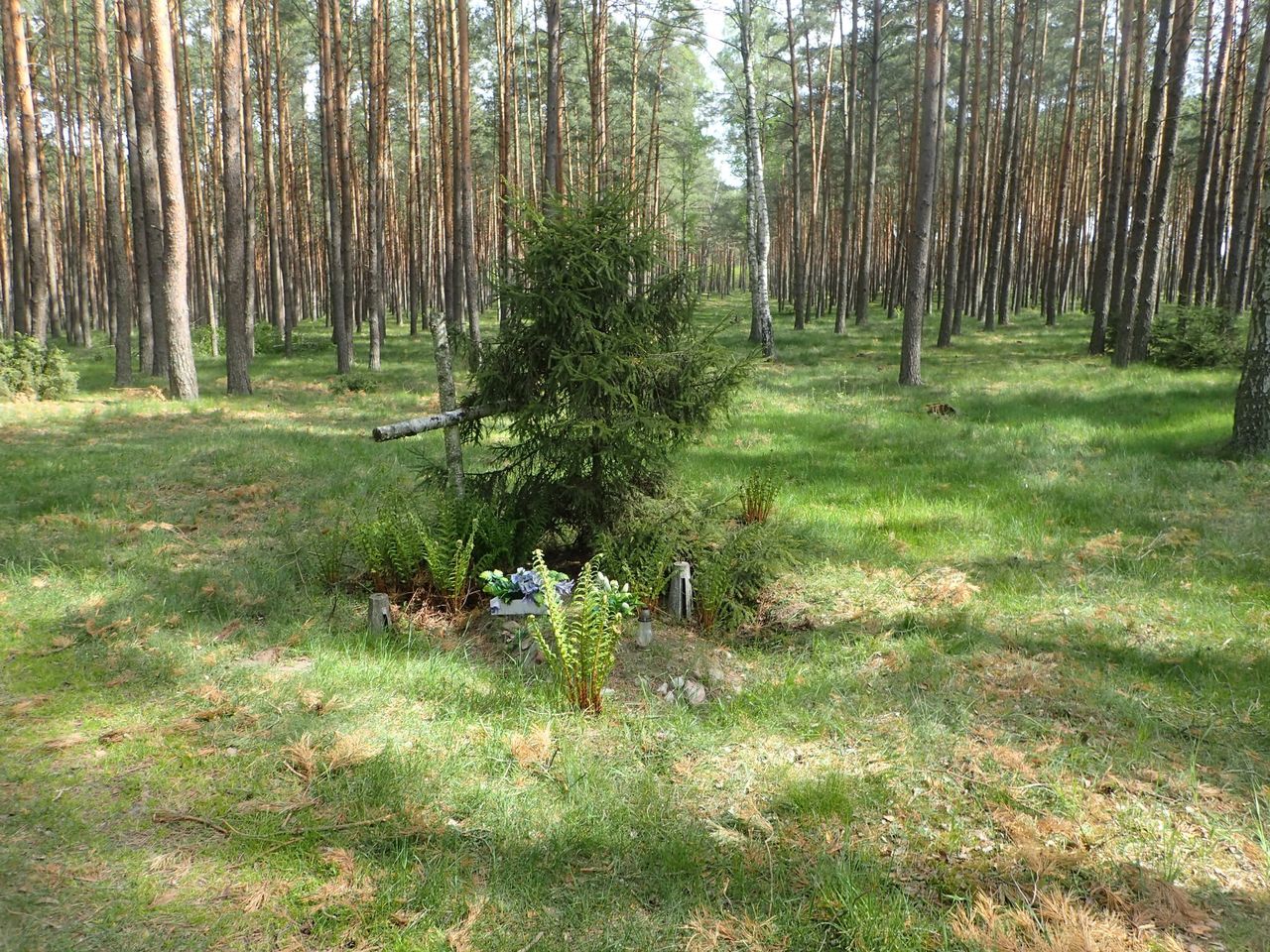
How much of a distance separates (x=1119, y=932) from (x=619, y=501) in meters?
3.71

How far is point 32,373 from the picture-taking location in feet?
45.3

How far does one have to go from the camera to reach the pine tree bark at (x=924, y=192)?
13219 mm

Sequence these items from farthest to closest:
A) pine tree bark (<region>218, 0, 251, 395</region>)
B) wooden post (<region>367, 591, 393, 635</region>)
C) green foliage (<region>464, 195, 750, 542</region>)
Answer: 1. pine tree bark (<region>218, 0, 251, 395</region>)
2. green foliage (<region>464, 195, 750, 542</region>)
3. wooden post (<region>367, 591, 393, 635</region>)

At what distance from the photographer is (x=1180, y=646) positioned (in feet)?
14.8

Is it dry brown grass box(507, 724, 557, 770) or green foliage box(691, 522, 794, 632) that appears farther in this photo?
green foliage box(691, 522, 794, 632)

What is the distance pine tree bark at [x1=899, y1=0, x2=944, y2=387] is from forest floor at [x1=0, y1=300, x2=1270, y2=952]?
24.9ft

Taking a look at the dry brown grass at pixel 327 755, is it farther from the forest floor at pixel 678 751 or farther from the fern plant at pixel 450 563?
the fern plant at pixel 450 563

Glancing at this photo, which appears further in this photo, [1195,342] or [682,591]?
[1195,342]

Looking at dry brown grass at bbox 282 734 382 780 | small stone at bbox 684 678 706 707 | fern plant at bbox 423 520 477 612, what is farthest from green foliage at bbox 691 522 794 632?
dry brown grass at bbox 282 734 382 780

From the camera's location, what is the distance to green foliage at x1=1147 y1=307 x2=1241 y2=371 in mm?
14938

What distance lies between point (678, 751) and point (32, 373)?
50.9 feet

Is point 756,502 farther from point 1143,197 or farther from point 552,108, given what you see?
point 1143,197

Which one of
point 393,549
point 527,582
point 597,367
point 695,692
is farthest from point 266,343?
point 695,692

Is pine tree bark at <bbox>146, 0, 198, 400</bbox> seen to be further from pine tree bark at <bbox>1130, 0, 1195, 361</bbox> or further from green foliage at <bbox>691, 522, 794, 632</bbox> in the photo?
pine tree bark at <bbox>1130, 0, 1195, 361</bbox>
